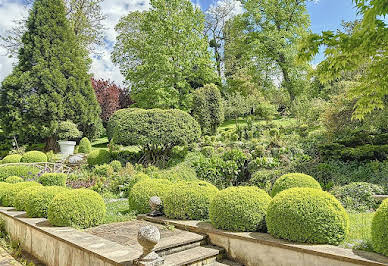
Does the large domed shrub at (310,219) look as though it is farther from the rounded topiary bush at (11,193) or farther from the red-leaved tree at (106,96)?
the red-leaved tree at (106,96)

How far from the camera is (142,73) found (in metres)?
21.8

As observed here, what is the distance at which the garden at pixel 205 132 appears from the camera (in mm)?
4625

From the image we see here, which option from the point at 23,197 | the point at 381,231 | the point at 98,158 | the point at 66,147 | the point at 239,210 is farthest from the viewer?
the point at 66,147

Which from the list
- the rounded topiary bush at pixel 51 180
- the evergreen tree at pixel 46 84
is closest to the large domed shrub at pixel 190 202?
the rounded topiary bush at pixel 51 180

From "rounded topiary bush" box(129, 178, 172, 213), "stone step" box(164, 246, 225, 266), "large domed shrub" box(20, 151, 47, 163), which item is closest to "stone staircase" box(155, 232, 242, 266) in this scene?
"stone step" box(164, 246, 225, 266)

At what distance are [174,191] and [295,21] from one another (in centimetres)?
2431

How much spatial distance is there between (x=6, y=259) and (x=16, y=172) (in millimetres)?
5018

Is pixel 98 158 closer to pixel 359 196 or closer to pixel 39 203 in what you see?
pixel 39 203

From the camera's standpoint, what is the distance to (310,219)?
379 centimetres

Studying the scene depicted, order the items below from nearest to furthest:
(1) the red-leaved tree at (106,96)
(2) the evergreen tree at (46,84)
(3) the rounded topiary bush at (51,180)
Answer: (3) the rounded topiary bush at (51,180), (2) the evergreen tree at (46,84), (1) the red-leaved tree at (106,96)

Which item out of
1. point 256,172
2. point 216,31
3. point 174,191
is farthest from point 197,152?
point 216,31

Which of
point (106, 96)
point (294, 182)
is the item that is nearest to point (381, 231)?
point (294, 182)

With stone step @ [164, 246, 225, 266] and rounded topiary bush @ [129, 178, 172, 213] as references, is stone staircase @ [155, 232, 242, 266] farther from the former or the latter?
rounded topiary bush @ [129, 178, 172, 213]

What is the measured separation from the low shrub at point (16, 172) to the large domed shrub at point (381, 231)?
992cm
